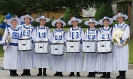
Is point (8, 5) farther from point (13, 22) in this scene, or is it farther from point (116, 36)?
point (116, 36)

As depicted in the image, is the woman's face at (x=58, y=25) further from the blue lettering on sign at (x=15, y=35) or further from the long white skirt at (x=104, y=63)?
the long white skirt at (x=104, y=63)

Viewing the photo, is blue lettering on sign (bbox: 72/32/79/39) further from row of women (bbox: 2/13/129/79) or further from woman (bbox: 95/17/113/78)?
woman (bbox: 95/17/113/78)

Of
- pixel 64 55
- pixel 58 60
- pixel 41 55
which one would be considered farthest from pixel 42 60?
pixel 64 55

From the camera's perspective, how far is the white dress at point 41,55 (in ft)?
40.7

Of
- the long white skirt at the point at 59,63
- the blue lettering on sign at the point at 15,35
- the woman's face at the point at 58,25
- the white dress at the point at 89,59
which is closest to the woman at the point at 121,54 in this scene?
the white dress at the point at 89,59

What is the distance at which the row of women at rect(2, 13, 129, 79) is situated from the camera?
39.9 ft

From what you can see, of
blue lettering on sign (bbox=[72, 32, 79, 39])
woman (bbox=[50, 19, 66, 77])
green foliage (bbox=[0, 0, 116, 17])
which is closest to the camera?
blue lettering on sign (bbox=[72, 32, 79, 39])

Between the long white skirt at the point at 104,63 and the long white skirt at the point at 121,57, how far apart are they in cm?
18

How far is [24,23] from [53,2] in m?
9.16

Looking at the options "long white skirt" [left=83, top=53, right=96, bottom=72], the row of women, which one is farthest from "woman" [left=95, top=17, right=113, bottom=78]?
"long white skirt" [left=83, top=53, right=96, bottom=72]

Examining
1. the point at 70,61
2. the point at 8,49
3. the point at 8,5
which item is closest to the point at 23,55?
the point at 8,49

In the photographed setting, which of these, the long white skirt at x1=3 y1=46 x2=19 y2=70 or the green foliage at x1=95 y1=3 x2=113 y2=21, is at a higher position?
the green foliage at x1=95 y1=3 x2=113 y2=21

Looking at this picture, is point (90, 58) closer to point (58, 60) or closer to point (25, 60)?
point (58, 60)

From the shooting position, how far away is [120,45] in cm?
1194
